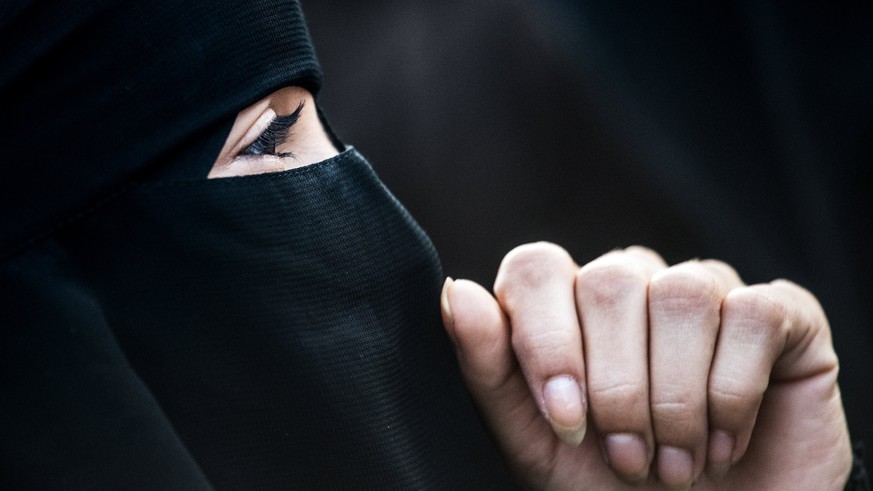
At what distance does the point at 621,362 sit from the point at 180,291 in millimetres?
578

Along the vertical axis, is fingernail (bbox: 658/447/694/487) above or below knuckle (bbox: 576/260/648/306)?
below

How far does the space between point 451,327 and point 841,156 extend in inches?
91.4

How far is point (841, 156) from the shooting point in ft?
10.3

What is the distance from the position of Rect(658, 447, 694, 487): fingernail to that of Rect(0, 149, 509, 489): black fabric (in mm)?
263

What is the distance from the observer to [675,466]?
1227 millimetres

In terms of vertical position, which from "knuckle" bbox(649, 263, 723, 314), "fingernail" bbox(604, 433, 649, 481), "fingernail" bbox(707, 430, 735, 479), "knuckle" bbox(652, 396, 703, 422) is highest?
"knuckle" bbox(649, 263, 723, 314)

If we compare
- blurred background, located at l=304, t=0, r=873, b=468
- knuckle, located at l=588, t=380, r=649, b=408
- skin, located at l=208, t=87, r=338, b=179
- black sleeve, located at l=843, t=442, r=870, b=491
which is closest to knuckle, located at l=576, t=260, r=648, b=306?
knuckle, located at l=588, t=380, r=649, b=408

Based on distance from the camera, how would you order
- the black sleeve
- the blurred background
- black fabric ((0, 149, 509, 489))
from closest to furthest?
black fabric ((0, 149, 509, 489)) < the black sleeve < the blurred background

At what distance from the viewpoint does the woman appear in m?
1.14

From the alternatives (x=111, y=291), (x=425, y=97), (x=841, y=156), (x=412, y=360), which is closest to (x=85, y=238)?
(x=111, y=291)

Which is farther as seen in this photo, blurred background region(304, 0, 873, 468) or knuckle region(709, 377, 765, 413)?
blurred background region(304, 0, 873, 468)

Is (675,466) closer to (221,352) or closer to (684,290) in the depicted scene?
(684,290)

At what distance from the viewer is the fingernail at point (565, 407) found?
1179mm

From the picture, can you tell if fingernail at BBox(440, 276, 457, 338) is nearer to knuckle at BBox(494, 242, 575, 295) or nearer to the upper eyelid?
knuckle at BBox(494, 242, 575, 295)
